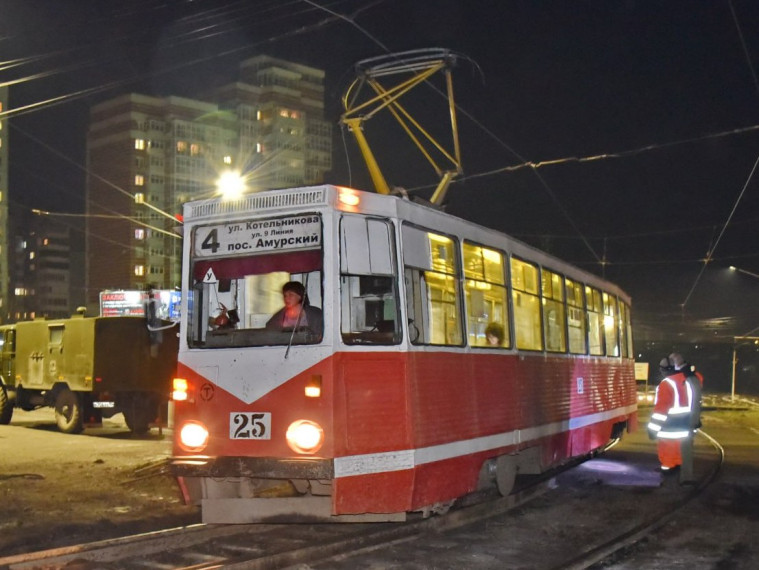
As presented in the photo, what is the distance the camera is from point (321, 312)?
7.32m

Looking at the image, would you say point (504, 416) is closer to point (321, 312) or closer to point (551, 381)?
point (551, 381)

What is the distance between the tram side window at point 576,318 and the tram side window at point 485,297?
2.97 metres

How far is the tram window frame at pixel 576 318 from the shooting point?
12367 millimetres

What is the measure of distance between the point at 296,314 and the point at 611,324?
30.5ft

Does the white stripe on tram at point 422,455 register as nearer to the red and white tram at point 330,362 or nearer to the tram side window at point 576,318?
the red and white tram at point 330,362

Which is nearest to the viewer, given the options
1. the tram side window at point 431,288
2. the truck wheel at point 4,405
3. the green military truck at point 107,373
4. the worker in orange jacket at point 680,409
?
the tram side window at point 431,288

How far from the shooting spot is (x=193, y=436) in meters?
7.57

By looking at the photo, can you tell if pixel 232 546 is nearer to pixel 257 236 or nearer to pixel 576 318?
pixel 257 236

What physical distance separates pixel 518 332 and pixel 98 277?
7703 cm

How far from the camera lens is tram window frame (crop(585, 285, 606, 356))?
13.6 m

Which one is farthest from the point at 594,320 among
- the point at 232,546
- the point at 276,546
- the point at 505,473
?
the point at 232,546

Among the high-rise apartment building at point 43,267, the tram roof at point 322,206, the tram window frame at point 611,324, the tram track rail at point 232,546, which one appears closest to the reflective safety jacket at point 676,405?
the tram window frame at point 611,324

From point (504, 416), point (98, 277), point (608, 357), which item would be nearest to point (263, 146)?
point (98, 277)

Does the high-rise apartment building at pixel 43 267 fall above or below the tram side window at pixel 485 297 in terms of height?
above
